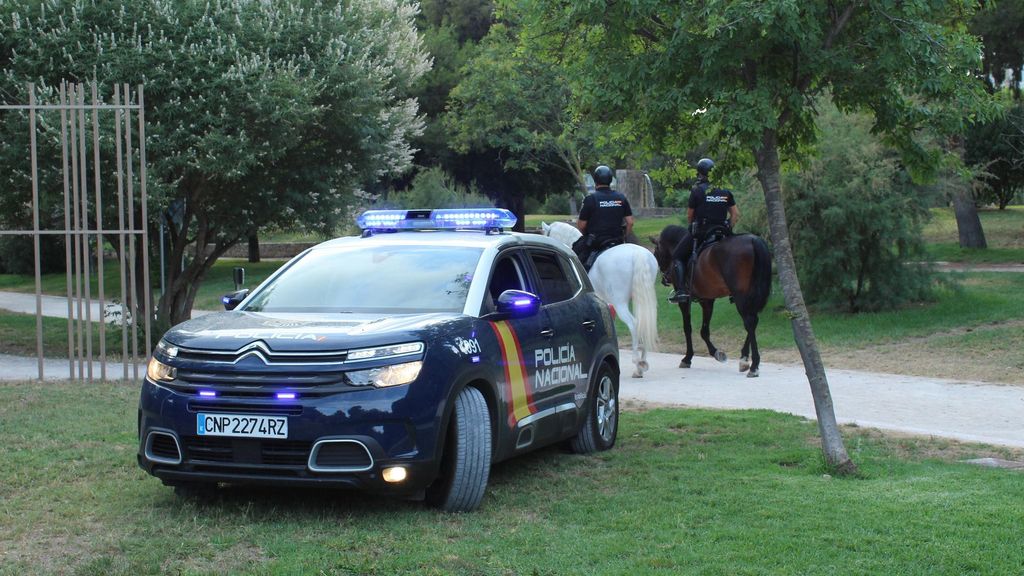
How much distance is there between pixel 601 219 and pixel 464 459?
824cm

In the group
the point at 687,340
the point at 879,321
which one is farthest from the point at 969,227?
the point at 687,340

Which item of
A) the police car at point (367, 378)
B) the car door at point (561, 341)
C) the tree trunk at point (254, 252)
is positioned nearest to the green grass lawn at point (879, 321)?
the car door at point (561, 341)

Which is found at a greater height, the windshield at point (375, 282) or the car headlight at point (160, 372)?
the windshield at point (375, 282)

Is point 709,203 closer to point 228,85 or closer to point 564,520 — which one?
point 228,85

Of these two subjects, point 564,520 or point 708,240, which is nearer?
point 564,520

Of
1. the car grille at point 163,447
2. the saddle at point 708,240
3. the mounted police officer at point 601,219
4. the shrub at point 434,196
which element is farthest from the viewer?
the shrub at point 434,196

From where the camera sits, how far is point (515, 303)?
7.57 m

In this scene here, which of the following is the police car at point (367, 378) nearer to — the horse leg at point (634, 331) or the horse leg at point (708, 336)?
the horse leg at point (634, 331)

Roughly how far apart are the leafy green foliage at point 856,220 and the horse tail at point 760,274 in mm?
3462

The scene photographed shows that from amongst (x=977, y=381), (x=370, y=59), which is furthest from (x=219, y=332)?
(x=370, y=59)

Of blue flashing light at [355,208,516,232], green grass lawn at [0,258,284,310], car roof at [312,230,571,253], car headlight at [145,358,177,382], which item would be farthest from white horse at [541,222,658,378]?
green grass lawn at [0,258,284,310]

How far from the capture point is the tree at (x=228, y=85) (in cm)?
1642

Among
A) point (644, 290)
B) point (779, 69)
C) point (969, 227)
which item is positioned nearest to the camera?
point (779, 69)

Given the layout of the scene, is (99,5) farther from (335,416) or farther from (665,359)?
(335,416)
